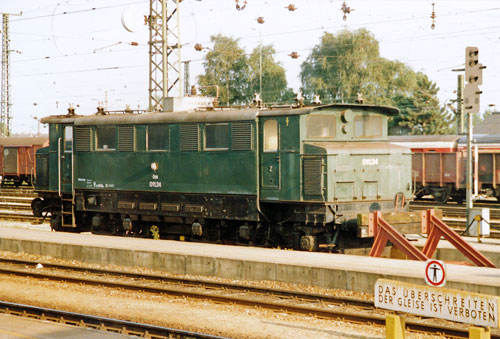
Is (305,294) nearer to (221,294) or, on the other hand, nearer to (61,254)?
(221,294)

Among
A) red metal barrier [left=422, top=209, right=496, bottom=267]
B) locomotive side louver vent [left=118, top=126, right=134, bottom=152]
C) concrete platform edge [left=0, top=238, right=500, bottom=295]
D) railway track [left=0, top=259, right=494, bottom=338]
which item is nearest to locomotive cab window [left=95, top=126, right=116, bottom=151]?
locomotive side louver vent [left=118, top=126, right=134, bottom=152]

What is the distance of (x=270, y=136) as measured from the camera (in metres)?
17.2

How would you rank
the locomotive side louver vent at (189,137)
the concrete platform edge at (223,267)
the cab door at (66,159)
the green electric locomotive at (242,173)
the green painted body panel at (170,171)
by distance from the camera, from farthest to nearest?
1. the cab door at (66,159)
2. the locomotive side louver vent at (189,137)
3. the green painted body panel at (170,171)
4. the green electric locomotive at (242,173)
5. the concrete platform edge at (223,267)

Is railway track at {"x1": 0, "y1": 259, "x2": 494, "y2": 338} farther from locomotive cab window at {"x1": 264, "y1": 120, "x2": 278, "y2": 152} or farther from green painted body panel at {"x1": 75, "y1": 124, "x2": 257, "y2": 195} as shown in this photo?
locomotive cab window at {"x1": 264, "y1": 120, "x2": 278, "y2": 152}

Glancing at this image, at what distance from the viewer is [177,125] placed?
18.8 metres

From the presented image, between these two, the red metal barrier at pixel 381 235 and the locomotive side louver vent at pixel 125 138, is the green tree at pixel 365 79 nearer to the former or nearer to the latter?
the locomotive side louver vent at pixel 125 138

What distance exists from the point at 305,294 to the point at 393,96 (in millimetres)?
60479

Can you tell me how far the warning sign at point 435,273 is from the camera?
29.2ft

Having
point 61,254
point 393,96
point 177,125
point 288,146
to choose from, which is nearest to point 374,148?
point 288,146

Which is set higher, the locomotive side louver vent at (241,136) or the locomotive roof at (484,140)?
the locomotive roof at (484,140)

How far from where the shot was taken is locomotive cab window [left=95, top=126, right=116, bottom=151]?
20.3m

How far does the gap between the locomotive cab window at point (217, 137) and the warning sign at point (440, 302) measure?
9.28m

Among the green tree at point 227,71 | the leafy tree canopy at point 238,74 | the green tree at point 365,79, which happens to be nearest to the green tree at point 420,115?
the green tree at point 365,79

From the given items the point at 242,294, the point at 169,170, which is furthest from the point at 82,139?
the point at 242,294
